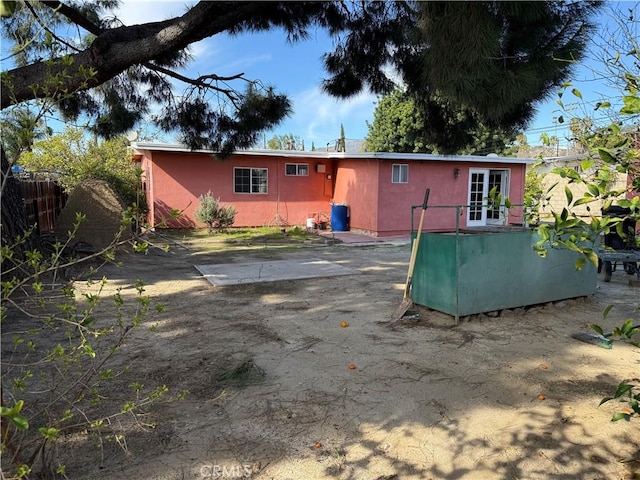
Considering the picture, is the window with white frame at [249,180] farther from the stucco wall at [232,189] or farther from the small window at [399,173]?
the small window at [399,173]

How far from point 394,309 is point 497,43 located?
329 centimetres

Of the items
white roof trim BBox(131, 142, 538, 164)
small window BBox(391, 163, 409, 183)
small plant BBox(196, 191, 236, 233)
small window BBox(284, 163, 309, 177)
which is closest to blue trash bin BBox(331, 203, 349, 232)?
white roof trim BBox(131, 142, 538, 164)

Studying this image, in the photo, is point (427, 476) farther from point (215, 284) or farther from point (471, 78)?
point (215, 284)

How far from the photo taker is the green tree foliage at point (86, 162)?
1352 cm

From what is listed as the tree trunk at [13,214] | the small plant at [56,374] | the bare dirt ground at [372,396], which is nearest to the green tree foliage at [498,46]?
the bare dirt ground at [372,396]

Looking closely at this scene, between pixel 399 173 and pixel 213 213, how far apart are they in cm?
607

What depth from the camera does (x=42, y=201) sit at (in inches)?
404

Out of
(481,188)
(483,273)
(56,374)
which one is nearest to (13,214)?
(56,374)

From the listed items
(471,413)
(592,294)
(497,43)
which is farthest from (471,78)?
(592,294)

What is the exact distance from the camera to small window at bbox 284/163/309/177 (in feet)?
51.8

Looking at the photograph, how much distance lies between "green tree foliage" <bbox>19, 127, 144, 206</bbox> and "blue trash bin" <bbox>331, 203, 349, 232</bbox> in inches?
243

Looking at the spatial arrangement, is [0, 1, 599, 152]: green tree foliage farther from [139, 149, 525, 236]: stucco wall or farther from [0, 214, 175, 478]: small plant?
[139, 149, 525, 236]: stucco wall

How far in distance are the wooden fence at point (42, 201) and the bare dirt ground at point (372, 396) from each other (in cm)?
522

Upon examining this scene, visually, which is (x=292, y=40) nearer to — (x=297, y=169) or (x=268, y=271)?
(x=268, y=271)
